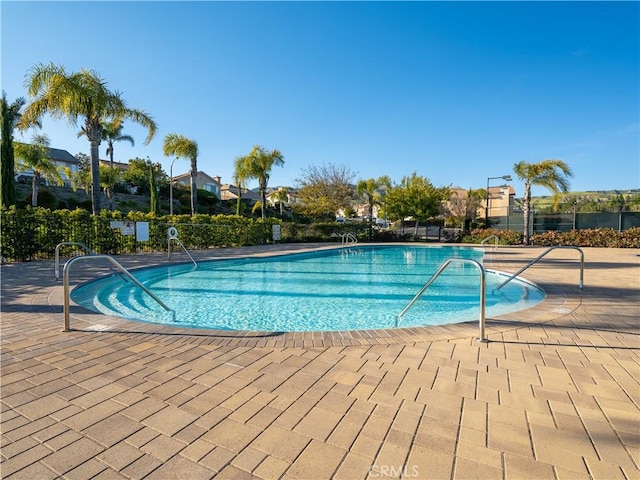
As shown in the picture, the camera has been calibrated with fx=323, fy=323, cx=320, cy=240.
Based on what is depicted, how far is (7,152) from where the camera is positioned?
47.3 ft

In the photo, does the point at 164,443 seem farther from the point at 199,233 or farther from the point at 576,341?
the point at 199,233

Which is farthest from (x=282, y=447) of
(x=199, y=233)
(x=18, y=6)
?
(x=199, y=233)

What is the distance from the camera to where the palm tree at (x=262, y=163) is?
2488cm

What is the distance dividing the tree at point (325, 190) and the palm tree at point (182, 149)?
945 cm

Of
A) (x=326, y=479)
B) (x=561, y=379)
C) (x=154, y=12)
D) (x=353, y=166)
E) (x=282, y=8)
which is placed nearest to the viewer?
(x=326, y=479)

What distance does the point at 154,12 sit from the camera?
8.66 metres

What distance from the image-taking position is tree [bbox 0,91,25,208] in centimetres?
1323

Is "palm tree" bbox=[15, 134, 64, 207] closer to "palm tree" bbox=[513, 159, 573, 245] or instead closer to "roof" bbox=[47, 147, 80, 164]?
"roof" bbox=[47, 147, 80, 164]

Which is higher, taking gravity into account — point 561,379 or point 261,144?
point 261,144

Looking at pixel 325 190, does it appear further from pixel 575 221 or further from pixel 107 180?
pixel 107 180

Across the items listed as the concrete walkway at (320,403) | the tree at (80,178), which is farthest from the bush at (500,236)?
the tree at (80,178)

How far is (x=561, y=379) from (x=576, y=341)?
118 cm

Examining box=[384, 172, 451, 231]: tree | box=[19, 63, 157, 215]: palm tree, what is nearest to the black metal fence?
box=[384, 172, 451, 231]: tree

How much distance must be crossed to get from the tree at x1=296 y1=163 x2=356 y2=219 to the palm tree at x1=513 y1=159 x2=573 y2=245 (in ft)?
43.2
